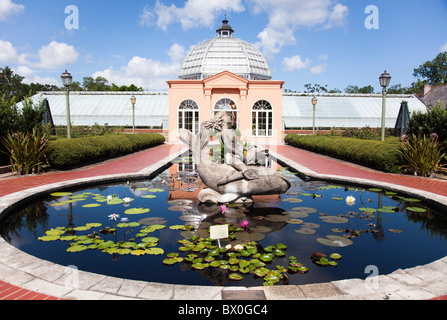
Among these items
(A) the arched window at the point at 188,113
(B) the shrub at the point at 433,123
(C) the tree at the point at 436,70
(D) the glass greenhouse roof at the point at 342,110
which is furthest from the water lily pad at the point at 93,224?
(C) the tree at the point at 436,70

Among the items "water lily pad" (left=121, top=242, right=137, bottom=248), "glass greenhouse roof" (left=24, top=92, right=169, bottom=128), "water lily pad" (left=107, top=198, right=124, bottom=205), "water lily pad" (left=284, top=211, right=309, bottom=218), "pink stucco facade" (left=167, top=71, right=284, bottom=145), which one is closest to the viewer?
"water lily pad" (left=121, top=242, right=137, bottom=248)

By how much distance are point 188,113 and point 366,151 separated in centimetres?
1861

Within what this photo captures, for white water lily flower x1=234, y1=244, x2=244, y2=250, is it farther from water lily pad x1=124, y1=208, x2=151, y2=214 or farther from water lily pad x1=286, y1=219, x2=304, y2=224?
water lily pad x1=124, y1=208, x2=151, y2=214

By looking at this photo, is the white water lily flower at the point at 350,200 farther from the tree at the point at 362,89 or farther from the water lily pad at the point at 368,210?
the tree at the point at 362,89

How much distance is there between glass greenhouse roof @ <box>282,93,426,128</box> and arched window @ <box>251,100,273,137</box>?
3603mm

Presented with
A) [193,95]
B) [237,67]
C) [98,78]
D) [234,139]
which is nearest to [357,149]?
[234,139]

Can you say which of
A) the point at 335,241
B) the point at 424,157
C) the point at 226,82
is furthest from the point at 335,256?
the point at 226,82

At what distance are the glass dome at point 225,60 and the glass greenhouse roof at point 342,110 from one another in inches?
187

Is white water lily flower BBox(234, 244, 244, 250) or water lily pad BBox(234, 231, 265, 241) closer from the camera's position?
white water lily flower BBox(234, 244, 244, 250)

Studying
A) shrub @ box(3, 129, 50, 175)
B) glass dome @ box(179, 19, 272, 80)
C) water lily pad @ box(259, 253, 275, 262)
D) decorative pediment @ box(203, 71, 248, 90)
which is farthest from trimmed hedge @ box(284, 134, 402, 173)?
glass dome @ box(179, 19, 272, 80)

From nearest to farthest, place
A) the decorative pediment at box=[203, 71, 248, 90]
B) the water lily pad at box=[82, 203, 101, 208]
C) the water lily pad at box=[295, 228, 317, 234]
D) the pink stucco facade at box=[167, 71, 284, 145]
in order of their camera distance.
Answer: the water lily pad at box=[295, 228, 317, 234]
the water lily pad at box=[82, 203, 101, 208]
the decorative pediment at box=[203, 71, 248, 90]
the pink stucco facade at box=[167, 71, 284, 145]

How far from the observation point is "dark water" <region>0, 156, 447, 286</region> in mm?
3430

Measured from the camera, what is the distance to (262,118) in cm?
2791

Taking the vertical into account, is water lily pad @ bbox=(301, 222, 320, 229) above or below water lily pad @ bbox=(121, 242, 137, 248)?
below
